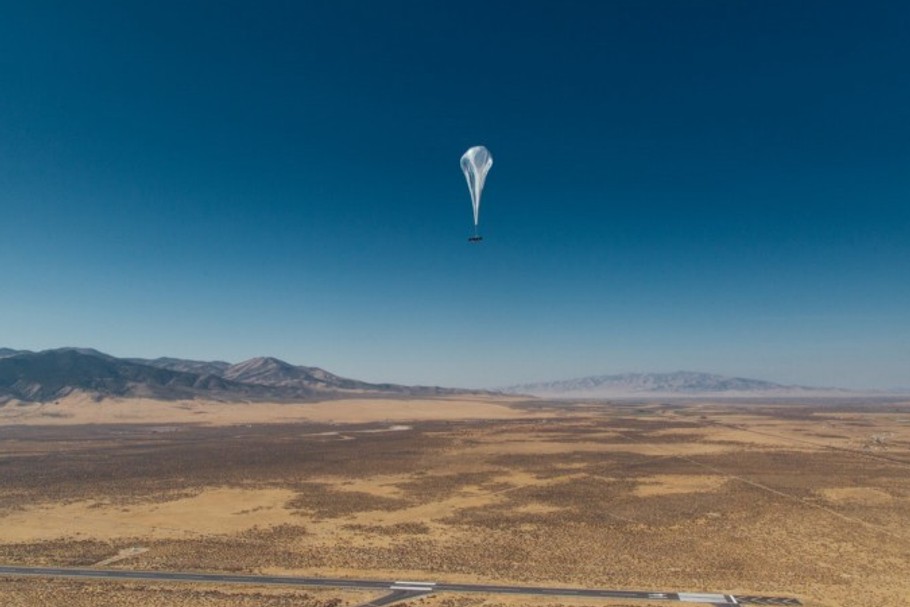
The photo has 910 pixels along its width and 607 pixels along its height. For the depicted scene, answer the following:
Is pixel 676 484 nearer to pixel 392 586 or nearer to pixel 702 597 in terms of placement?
pixel 702 597

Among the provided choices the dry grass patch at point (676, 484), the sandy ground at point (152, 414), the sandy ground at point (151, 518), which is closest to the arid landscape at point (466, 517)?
the sandy ground at point (151, 518)

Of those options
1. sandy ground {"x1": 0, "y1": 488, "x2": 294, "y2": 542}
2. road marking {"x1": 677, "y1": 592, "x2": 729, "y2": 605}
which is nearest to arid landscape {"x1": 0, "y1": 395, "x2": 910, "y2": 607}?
sandy ground {"x1": 0, "y1": 488, "x2": 294, "y2": 542}

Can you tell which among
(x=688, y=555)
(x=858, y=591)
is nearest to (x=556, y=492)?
(x=688, y=555)

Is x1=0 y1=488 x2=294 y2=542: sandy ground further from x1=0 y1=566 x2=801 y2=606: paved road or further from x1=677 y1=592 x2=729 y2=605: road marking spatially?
x1=677 y1=592 x2=729 y2=605: road marking

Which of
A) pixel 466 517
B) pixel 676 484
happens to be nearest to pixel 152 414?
pixel 466 517

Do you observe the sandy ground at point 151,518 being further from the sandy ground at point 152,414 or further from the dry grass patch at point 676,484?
the sandy ground at point 152,414
